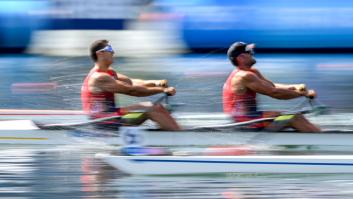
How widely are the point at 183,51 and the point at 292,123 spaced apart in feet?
50.8

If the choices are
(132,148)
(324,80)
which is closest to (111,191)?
(132,148)

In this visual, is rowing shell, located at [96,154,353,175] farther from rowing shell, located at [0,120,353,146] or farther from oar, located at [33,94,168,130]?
oar, located at [33,94,168,130]

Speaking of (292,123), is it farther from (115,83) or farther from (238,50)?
(115,83)

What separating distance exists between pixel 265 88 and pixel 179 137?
0.96 metres

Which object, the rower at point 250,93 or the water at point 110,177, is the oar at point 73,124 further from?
the rower at point 250,93

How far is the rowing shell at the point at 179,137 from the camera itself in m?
11.1

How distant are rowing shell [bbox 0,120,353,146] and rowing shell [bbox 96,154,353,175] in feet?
3.78

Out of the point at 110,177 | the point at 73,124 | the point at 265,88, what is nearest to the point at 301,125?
the point at 265,88

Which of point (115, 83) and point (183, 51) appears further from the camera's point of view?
point (183, 51)

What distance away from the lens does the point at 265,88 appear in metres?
11.4

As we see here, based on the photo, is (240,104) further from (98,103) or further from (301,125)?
(98,103)

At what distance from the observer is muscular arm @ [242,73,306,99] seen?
11375 mm

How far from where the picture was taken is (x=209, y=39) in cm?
2561

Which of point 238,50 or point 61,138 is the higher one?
point 238,50
